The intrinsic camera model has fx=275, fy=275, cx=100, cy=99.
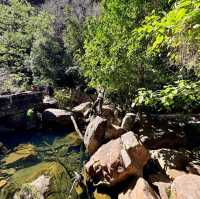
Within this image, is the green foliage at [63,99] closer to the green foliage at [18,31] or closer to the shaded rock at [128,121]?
the green foliage at [18,31]

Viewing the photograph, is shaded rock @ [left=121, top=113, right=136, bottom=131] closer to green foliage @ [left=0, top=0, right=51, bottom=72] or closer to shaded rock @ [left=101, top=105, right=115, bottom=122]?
shaded rock @ [left=101, top=105, right=115, bottom=122]

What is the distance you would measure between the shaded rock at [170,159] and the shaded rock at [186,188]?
166 cm

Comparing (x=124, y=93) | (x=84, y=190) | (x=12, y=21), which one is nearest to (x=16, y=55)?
(x=12, y=21)

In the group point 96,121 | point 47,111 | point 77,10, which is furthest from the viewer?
point 77,10

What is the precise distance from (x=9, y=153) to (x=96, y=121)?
5.49 m

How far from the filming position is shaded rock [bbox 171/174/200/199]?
6.71 metres

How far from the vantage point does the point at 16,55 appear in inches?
1089

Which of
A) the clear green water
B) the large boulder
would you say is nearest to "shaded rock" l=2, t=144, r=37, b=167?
the clear green water

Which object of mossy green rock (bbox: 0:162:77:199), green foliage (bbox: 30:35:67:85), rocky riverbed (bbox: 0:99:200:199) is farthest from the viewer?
green foliage (bbox: 30:35:67:85)

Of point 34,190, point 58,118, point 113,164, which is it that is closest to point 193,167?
point 113,164

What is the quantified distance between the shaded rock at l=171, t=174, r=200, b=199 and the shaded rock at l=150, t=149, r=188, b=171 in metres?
1.66

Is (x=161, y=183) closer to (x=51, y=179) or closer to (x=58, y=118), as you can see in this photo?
(x=51, y=179)

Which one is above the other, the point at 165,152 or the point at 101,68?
the point at 101,68

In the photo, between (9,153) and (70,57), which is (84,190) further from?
(70,57)
